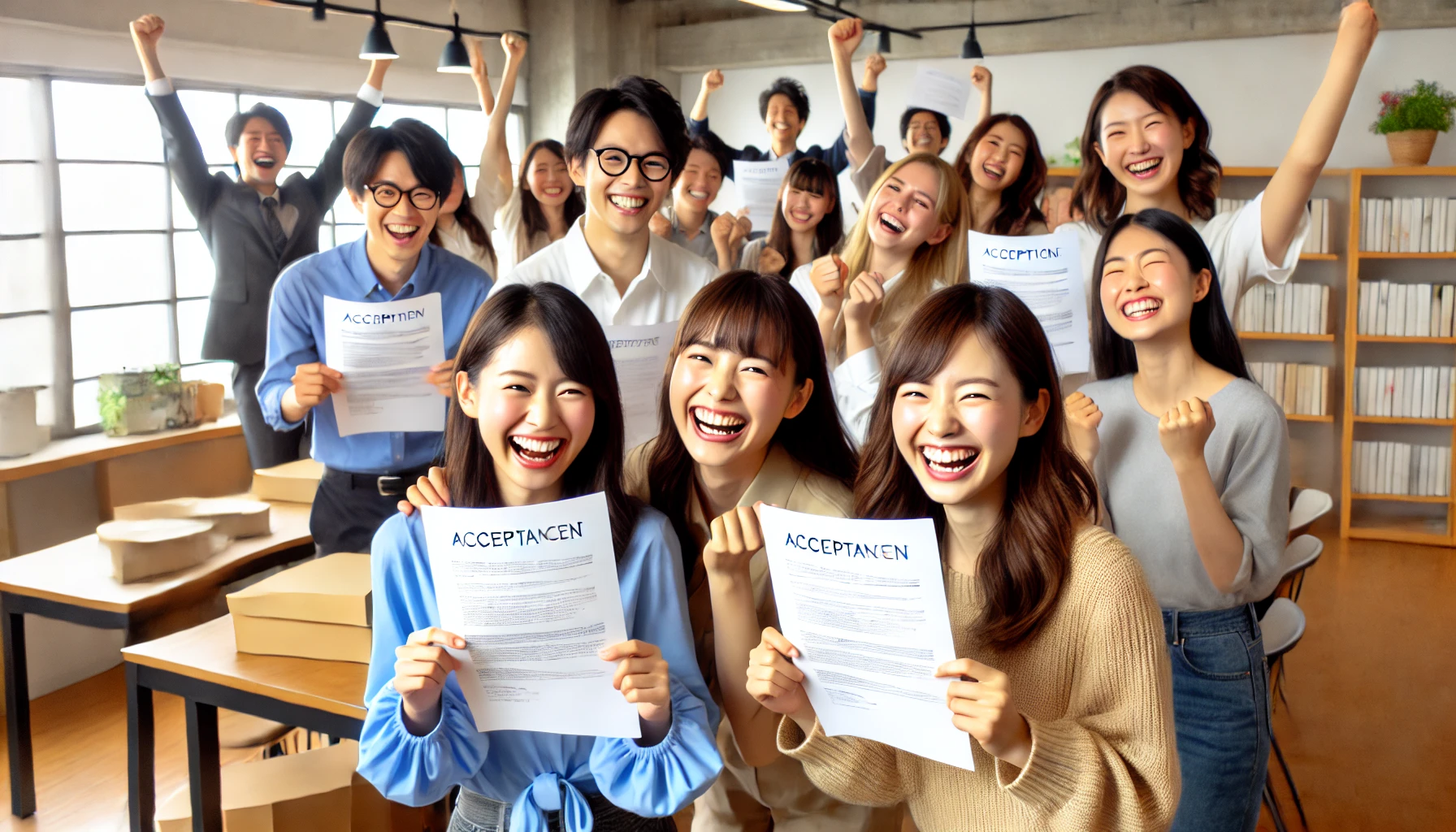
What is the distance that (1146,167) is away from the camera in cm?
250

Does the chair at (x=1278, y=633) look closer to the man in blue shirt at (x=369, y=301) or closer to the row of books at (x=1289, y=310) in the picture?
the man in blue shirt at (x=369, y=301)

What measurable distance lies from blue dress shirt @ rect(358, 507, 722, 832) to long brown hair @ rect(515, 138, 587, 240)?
312 centimetres

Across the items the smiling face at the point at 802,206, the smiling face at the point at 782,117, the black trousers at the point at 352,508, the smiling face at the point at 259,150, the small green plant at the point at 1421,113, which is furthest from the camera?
the small green plant at the point at 1421,113

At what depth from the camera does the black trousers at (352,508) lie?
259 cm

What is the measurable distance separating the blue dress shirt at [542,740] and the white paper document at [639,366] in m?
0.60

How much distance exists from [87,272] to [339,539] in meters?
3.30

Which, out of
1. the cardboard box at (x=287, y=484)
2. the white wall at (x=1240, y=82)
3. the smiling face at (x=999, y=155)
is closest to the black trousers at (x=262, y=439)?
the cardboard box at (x=287, y=484)

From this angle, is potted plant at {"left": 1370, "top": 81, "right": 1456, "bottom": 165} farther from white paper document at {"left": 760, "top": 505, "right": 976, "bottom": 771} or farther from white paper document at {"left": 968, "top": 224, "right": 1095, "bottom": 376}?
white paper document at {"left": 760, "top": 505, "right": 976, "bottom": 771}

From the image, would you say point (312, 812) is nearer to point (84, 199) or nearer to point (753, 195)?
point (753, 195)

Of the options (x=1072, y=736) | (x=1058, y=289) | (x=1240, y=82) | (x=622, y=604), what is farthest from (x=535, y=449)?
(x=1240, y=82)

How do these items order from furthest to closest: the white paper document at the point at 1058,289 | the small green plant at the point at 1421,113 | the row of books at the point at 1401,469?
the row of books at the point at 1401,469, the small green plant at the point at 1421,113, the white paper document at the point at 1058,289

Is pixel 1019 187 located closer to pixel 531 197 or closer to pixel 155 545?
pixel 531 197

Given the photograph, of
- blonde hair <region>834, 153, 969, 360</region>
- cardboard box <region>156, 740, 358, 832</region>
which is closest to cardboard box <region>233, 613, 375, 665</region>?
cardboard box <region>156, 740, 358, 832</region>

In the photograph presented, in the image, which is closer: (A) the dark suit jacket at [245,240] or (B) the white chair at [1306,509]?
(B) the white chair at [1306,509]
